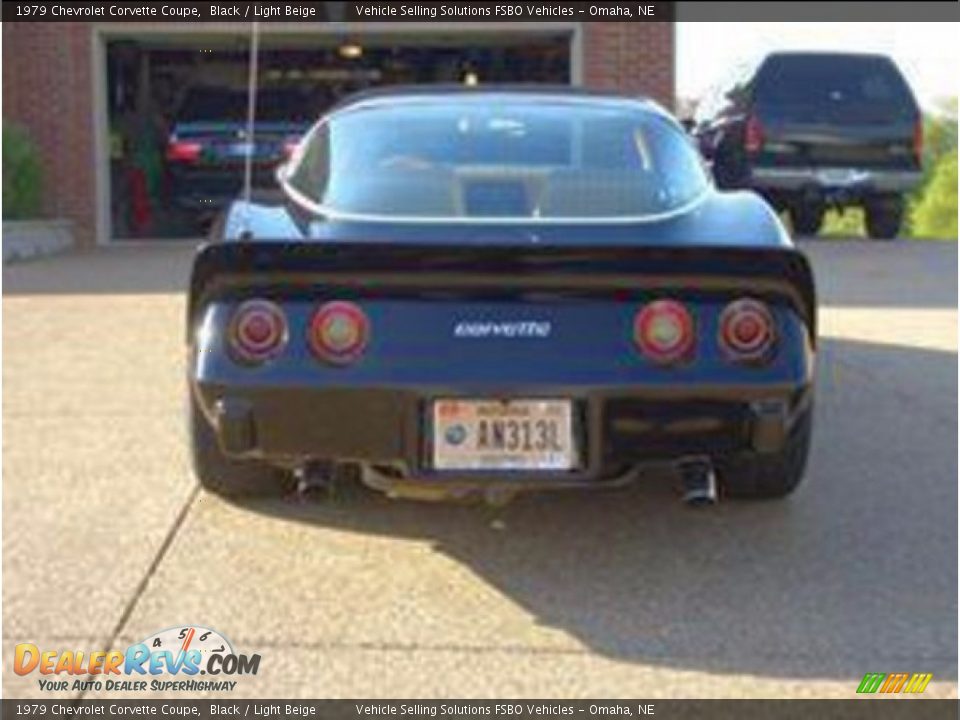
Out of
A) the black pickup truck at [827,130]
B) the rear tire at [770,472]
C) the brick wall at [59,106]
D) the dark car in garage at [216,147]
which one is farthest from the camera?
the brick wall at [59,106]

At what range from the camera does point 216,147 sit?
16141 millimetres

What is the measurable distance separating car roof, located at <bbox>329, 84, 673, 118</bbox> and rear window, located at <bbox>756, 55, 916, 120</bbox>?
10.6m

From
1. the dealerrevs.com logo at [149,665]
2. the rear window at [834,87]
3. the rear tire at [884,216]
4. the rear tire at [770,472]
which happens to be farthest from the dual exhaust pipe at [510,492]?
the rear tire at [884,216]

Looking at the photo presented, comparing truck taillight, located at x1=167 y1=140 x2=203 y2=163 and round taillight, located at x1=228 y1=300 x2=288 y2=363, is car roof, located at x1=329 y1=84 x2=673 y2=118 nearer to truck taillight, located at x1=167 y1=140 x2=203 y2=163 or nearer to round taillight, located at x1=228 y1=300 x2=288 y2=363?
round taillight, located at x1=228 y1=300 x2=288 y2=363

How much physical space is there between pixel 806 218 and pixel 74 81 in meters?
7.93

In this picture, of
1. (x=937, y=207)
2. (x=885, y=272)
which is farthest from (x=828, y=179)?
(x=937, y=207)

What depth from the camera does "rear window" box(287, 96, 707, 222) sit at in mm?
4812

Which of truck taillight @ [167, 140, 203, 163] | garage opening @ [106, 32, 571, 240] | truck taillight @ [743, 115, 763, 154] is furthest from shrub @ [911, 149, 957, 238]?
truck taillight @ [167, 140, 203, 163]

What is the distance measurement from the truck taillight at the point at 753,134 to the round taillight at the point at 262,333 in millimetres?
12124

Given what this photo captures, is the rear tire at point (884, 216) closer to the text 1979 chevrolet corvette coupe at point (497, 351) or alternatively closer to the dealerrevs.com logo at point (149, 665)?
the text 1979 chevrolet corvette coupe at point (497, 351)

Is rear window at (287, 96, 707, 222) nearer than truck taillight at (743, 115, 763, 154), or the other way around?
rear window at (287, 96, 707, 222)

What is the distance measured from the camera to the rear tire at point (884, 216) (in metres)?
16.6
